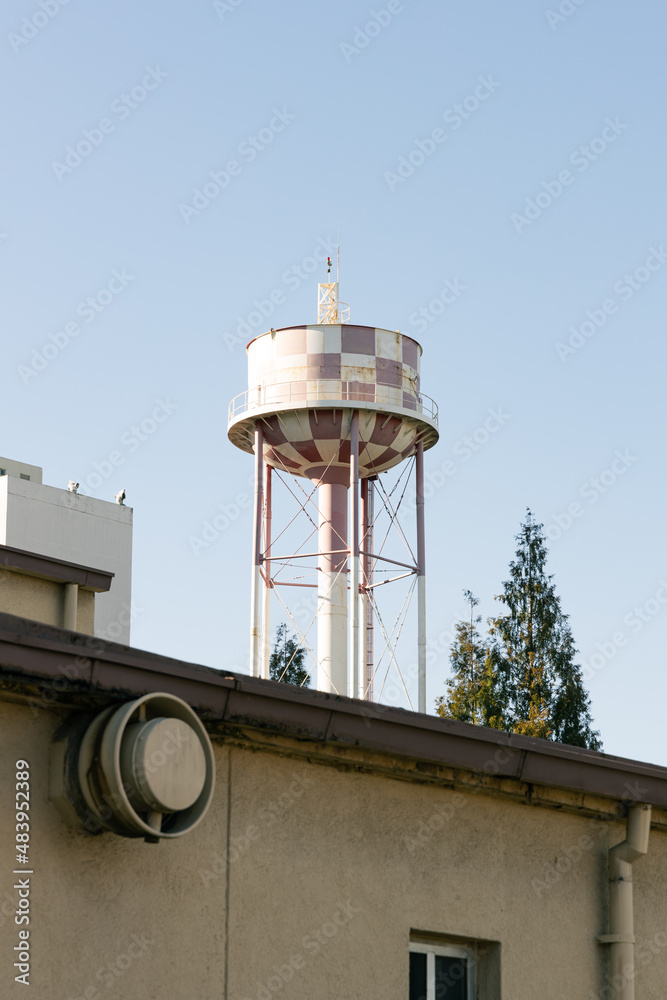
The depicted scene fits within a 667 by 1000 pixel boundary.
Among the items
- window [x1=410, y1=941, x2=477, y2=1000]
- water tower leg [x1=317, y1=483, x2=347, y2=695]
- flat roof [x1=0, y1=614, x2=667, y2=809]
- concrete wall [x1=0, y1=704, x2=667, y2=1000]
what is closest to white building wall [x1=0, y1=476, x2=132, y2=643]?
water tower leg [x1=317, y1=483, x2=347, y2=695]

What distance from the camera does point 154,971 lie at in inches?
289

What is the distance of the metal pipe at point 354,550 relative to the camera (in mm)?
31922

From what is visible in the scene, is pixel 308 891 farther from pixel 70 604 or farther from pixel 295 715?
pixel 70 604

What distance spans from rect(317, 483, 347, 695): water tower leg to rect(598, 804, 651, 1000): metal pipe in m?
22.8

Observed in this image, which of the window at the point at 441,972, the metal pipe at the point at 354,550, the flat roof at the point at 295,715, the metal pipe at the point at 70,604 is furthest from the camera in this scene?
the metal pipe at the point at 354,550

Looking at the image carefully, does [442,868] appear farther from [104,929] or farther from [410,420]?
[410,420]

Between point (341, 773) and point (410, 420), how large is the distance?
2470cm

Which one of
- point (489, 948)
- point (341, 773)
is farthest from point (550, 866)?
point (341, 773)

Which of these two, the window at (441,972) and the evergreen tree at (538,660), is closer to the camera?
the window at (441,972)

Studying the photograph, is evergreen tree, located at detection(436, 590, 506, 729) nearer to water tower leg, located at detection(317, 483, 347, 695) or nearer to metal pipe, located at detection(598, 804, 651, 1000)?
water tower leg, located at detection(317, 483, 347, 695)

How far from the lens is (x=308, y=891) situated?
820 cm

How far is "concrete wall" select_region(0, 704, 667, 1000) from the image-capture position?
7035 millimetres
